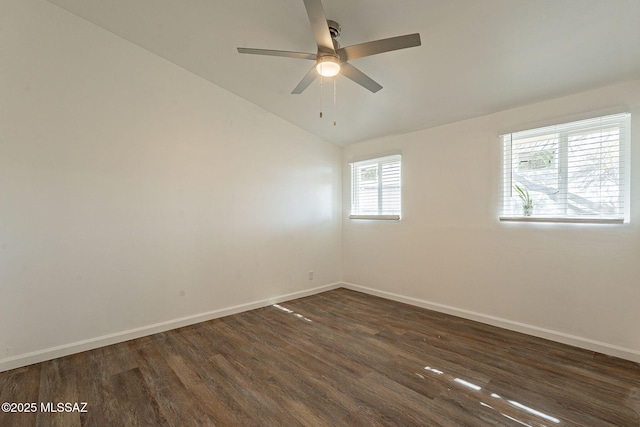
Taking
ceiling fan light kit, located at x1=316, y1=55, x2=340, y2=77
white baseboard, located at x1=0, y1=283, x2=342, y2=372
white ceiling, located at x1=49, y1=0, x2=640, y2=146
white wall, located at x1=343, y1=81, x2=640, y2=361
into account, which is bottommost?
white baseboard, located at x1=0, y1=283, x2=342, y2=372

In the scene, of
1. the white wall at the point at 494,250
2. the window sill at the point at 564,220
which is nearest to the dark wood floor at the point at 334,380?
the white wall at the point at 494,250

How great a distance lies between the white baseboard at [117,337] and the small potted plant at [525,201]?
122 inches

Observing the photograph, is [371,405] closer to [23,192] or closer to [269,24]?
[269,24]

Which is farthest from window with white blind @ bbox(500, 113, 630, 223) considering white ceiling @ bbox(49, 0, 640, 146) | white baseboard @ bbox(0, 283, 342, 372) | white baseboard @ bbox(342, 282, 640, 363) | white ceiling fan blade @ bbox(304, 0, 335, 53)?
white baseboard @ bbox(0, 283, 342, 372)

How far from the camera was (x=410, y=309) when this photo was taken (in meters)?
3.73

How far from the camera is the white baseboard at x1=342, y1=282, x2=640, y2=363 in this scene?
2459 millimetres

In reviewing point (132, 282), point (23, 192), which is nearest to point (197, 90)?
point (23, 192)

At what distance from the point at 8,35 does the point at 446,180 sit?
172 inches

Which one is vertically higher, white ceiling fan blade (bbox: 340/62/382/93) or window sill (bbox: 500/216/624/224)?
white ceiling fan blade (bbox: 340/62/382/93)

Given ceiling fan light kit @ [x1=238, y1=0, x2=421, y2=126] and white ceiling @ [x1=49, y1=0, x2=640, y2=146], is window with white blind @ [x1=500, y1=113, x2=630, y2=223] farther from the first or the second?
ceiling fan light kit @ [x1=238, y1=0, x2=421, y2=126]

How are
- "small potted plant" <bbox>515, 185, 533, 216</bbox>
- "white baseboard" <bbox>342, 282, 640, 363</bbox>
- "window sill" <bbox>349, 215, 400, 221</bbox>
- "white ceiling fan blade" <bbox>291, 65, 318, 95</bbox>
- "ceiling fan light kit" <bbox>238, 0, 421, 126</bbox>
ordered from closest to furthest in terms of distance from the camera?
1. "ceiling fan light kit" <bbox>238, 0, 421, 126</bbox>
2. "white ceiling fan blade" <bbox>291, 65, 318, 95</bbox>
3. "white baseboard" <bbox>342, 282, 640, 363</bbox>
4. "small potted plant" <bbox>515, 185, 533, 216</bbox>
5. "window sill" <bbox>349, 215, 400, 221</bbox>

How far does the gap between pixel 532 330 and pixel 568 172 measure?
5.21 ft

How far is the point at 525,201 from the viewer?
300cm

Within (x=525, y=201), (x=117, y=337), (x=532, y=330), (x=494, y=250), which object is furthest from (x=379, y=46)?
(x=117, y=337)
